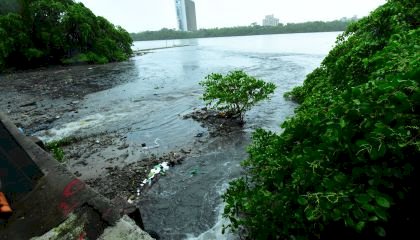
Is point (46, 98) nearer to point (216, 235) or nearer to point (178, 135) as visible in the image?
point (178, 135)

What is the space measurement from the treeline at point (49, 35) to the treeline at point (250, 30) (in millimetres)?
60287

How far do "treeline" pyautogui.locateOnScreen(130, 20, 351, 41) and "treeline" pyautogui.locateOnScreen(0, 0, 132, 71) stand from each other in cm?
6029

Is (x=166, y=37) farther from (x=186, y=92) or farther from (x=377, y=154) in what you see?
(x=377, y=154)

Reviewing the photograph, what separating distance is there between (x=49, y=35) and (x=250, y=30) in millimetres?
83986

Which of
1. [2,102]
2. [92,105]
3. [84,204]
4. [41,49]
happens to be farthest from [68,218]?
[41,49]

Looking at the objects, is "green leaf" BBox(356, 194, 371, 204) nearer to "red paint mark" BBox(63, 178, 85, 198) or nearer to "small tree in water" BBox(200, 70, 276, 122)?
"red paint mark" BBox(63, 178, 85, 198)

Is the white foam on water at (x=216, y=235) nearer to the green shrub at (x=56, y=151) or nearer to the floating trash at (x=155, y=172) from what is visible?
the floating trash at (x=155, y=172)

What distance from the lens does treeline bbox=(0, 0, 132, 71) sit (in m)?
28.6

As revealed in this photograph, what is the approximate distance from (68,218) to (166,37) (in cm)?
12493

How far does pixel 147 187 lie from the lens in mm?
5973

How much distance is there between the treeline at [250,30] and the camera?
8706cm

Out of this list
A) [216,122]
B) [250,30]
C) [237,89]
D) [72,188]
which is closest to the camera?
[72,188]

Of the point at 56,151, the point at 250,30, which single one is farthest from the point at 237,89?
the point at 250,30

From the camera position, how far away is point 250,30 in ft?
342
